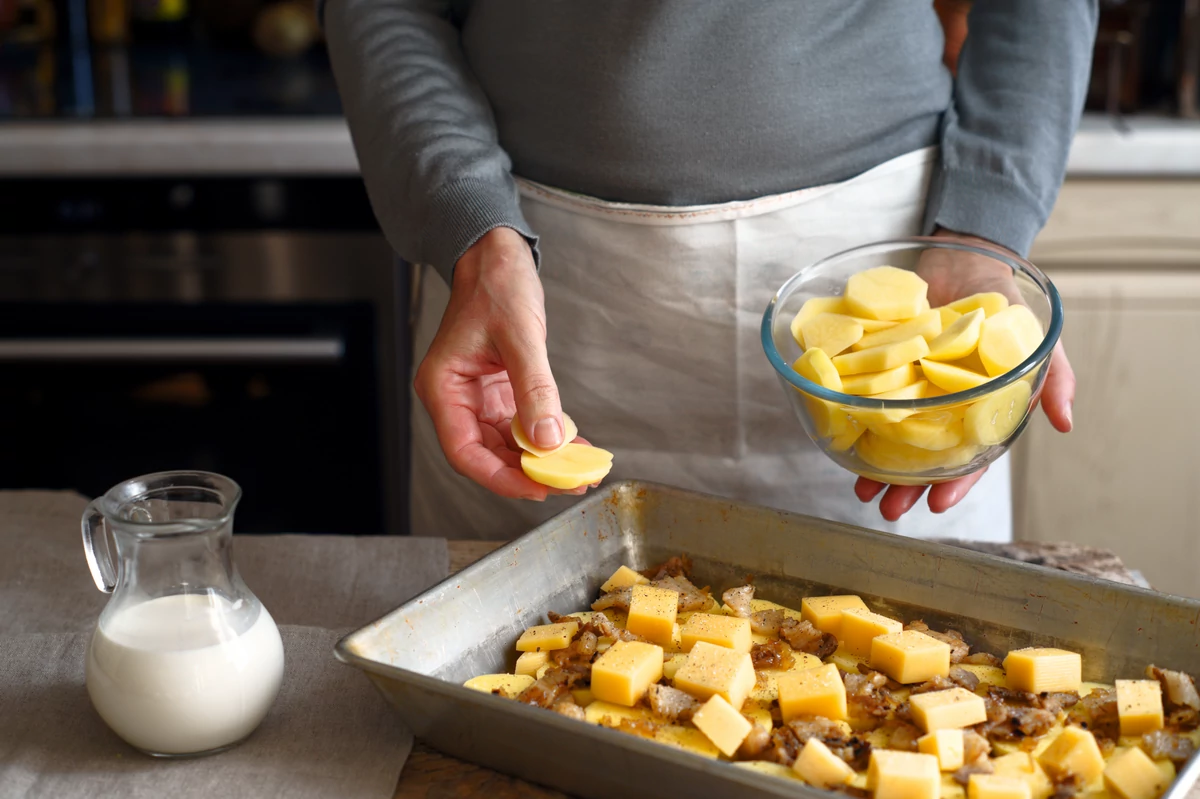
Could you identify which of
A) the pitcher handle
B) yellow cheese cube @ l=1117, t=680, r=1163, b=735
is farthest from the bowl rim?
the pitcher handle

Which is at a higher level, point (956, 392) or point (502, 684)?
point (956, 392)

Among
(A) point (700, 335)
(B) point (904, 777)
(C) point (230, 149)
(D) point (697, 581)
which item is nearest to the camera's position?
(B) point (904, 777)

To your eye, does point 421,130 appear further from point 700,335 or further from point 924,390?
point 924,390

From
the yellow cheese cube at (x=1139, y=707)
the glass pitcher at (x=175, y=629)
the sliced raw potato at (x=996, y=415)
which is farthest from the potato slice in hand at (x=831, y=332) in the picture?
the glass pitcher at (x=175, y=629)

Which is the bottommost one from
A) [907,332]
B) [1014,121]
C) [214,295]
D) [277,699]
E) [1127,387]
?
[1127,387]

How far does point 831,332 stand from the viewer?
3.30 feet

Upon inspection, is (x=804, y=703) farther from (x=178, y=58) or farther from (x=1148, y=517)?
(x=178, y=58)

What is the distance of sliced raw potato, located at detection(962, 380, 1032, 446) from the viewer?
2.95 feet

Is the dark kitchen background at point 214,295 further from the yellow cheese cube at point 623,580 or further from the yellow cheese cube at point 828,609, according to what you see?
the yellow cheese cube at point 828,609

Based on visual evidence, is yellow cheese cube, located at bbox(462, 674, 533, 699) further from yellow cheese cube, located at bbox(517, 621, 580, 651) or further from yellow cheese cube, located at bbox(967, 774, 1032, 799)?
yellow cheese cube, located at bbox(967, 774, 1032, 799)

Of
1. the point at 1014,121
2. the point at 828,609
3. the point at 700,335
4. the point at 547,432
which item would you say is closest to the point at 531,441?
the point at 547,432

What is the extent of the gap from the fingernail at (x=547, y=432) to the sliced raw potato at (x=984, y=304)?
35 centimetres

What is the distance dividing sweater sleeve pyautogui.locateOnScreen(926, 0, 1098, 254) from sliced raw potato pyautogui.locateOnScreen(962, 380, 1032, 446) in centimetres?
33

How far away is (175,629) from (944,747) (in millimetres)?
497
